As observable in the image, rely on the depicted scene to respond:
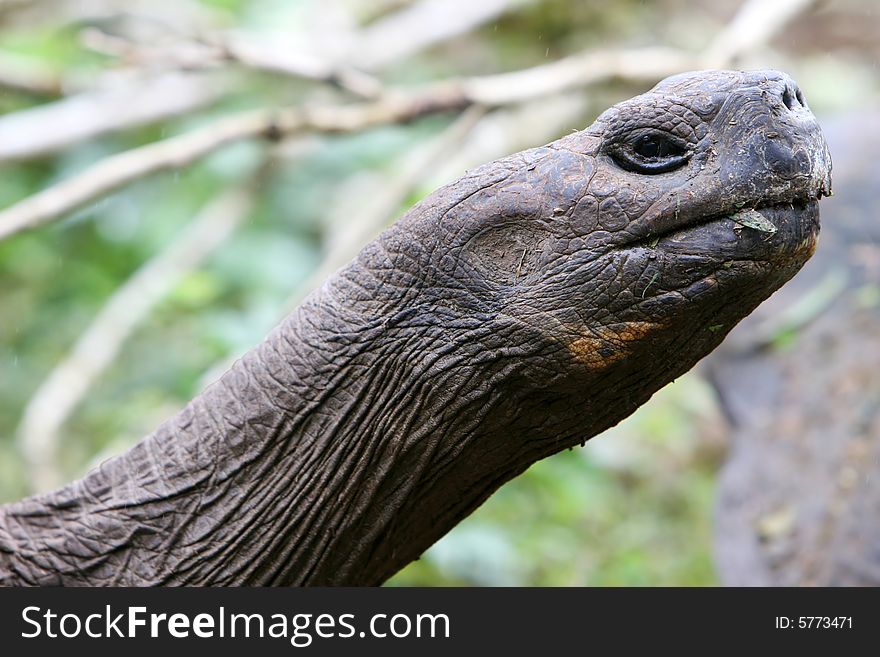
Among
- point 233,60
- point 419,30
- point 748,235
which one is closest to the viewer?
point 748,235

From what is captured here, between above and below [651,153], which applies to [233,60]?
above

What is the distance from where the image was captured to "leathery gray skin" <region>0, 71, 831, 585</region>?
2.06 meters

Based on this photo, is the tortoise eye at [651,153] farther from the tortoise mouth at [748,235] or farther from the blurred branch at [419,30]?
the blurred branch at [419,30]

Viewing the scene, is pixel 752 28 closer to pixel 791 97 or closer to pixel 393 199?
pixel 393 199

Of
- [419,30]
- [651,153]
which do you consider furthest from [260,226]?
[651,153]

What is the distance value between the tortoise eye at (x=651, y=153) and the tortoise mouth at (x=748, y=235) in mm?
127

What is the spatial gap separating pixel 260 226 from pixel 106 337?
2092mm

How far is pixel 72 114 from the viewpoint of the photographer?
7539 millimetres

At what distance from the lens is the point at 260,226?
7.84 meters

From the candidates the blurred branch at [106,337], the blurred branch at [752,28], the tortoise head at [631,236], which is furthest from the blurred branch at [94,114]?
the tortoise head at [631,236]

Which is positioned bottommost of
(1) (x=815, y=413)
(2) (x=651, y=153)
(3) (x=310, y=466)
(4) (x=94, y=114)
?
(3) (x=310, y=466)

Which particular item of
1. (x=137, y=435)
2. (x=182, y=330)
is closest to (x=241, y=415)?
(x=137, y=435)

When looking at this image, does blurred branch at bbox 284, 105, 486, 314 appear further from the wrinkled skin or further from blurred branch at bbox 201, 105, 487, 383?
the wrinkled skin

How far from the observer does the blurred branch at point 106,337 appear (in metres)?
5.58
